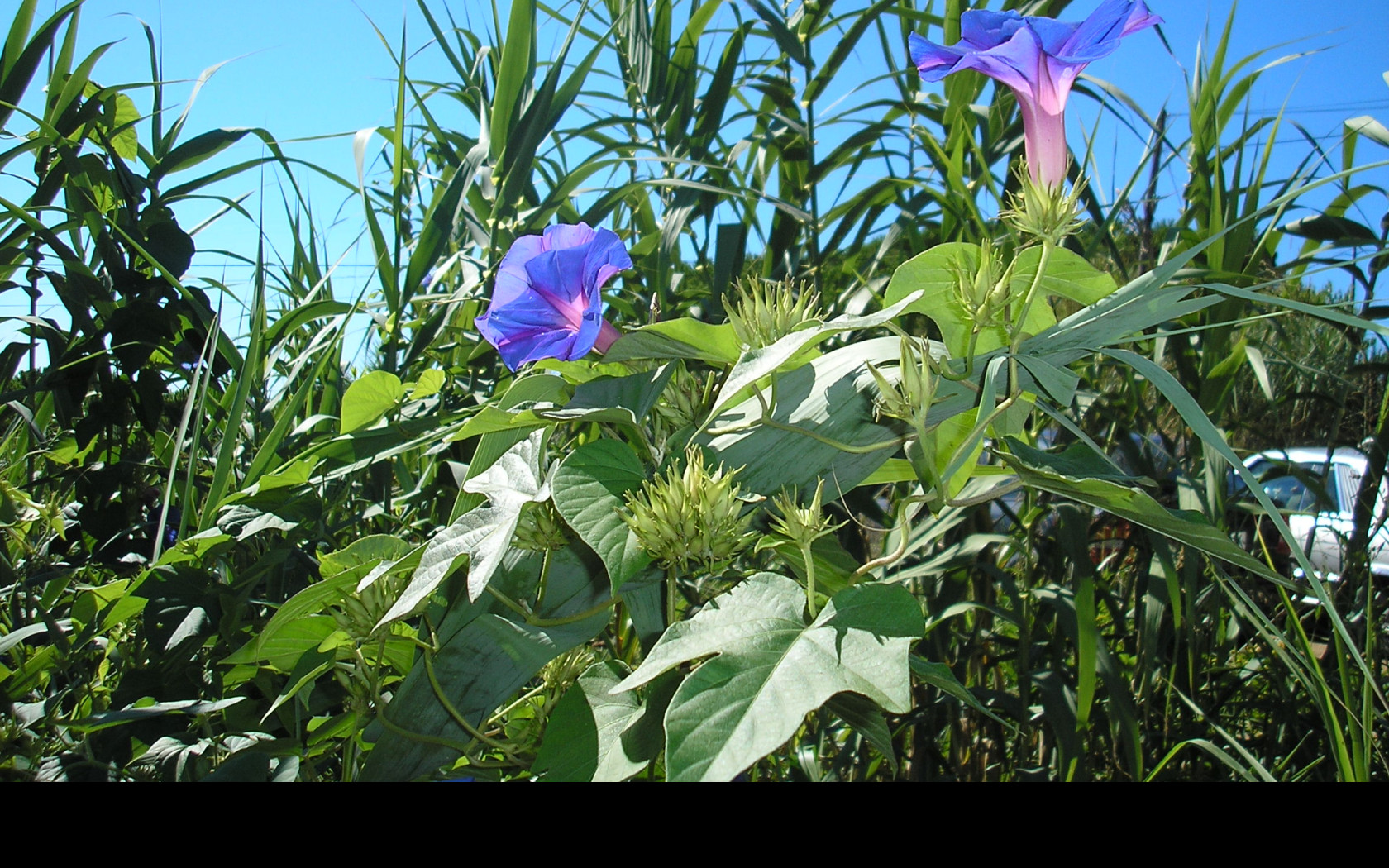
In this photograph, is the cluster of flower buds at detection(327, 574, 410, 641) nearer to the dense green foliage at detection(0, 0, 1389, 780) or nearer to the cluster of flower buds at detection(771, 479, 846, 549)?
the dense green foliage at detection(0, 0, 1389, 780)

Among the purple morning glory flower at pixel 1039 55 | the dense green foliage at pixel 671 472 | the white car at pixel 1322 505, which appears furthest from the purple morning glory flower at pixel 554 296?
the white car at pixel 1322 505

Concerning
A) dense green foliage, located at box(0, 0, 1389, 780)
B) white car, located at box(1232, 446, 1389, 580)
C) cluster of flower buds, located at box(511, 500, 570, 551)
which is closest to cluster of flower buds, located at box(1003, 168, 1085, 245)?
dense green foliage, located at box(0, 0, 1389, 780)

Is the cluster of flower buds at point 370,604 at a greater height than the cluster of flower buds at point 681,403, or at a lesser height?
lesser

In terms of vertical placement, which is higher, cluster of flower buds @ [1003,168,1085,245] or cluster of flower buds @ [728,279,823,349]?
cluster of flower buds @ [1003,168,1085,245]

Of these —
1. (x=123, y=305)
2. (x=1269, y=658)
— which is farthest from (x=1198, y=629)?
(x=123, y=305)

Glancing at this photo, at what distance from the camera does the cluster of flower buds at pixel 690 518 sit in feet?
0.96

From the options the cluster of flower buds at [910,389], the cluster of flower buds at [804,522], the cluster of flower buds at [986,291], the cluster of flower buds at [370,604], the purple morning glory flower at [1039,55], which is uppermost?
the purple morning glory flower at [1039,55]

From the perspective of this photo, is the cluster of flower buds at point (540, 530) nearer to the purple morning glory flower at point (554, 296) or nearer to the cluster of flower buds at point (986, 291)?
the purple morning glory flower at point (554, 296)

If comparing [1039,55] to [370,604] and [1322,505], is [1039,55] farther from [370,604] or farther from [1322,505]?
[1322,505]

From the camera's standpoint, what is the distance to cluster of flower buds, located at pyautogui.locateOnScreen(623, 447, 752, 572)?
0.96 feet

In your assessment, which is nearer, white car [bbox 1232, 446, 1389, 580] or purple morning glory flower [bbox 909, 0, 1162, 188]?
purple morning glory flower [bbox 909, 0, 1162, 188]

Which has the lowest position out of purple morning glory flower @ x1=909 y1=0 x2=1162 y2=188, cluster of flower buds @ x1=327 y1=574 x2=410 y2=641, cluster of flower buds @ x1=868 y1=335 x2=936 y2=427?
cluster of flower buds @ x1=327 y1=574 x2=410 y2=641

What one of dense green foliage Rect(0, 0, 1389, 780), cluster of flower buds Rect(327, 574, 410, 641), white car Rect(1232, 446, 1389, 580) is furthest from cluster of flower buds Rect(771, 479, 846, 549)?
white car Rect(1232, 446, 1389, 580)

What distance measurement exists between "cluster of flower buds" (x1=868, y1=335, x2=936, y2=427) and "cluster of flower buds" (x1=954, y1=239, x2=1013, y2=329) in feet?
0.10
